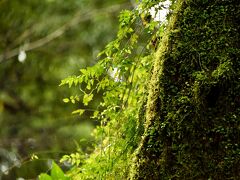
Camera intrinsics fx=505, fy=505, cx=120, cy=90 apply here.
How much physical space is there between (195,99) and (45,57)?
25.3 feet

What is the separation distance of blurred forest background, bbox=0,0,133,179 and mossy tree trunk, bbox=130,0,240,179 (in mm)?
6921

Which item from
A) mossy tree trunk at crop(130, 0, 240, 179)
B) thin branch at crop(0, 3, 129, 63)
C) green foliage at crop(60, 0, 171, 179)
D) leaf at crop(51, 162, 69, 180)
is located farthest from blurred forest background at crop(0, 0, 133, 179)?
mossy tree trunk at crop(130, 0, 240, 179)

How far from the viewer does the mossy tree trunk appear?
1.73 metres

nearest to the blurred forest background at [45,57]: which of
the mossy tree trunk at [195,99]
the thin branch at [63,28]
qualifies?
the thin branch at [63,28]

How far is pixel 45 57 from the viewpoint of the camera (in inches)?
367

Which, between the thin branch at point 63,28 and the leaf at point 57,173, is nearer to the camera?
the leaf at point 57,173

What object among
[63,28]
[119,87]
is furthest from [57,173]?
[63,28]

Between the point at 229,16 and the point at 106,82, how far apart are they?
71cm

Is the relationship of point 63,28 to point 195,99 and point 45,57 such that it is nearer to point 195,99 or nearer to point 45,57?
point 45,57

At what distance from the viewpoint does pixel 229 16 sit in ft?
6.33

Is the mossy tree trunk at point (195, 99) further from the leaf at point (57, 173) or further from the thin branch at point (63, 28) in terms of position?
the thin branch at point (63, 28)

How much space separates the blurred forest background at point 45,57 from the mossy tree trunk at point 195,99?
272 inches

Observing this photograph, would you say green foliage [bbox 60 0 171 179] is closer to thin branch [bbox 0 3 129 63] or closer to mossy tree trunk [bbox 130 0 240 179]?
mossy tree trunk [bbox 130 0 240 179]

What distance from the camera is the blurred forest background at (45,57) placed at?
9.10 metres
